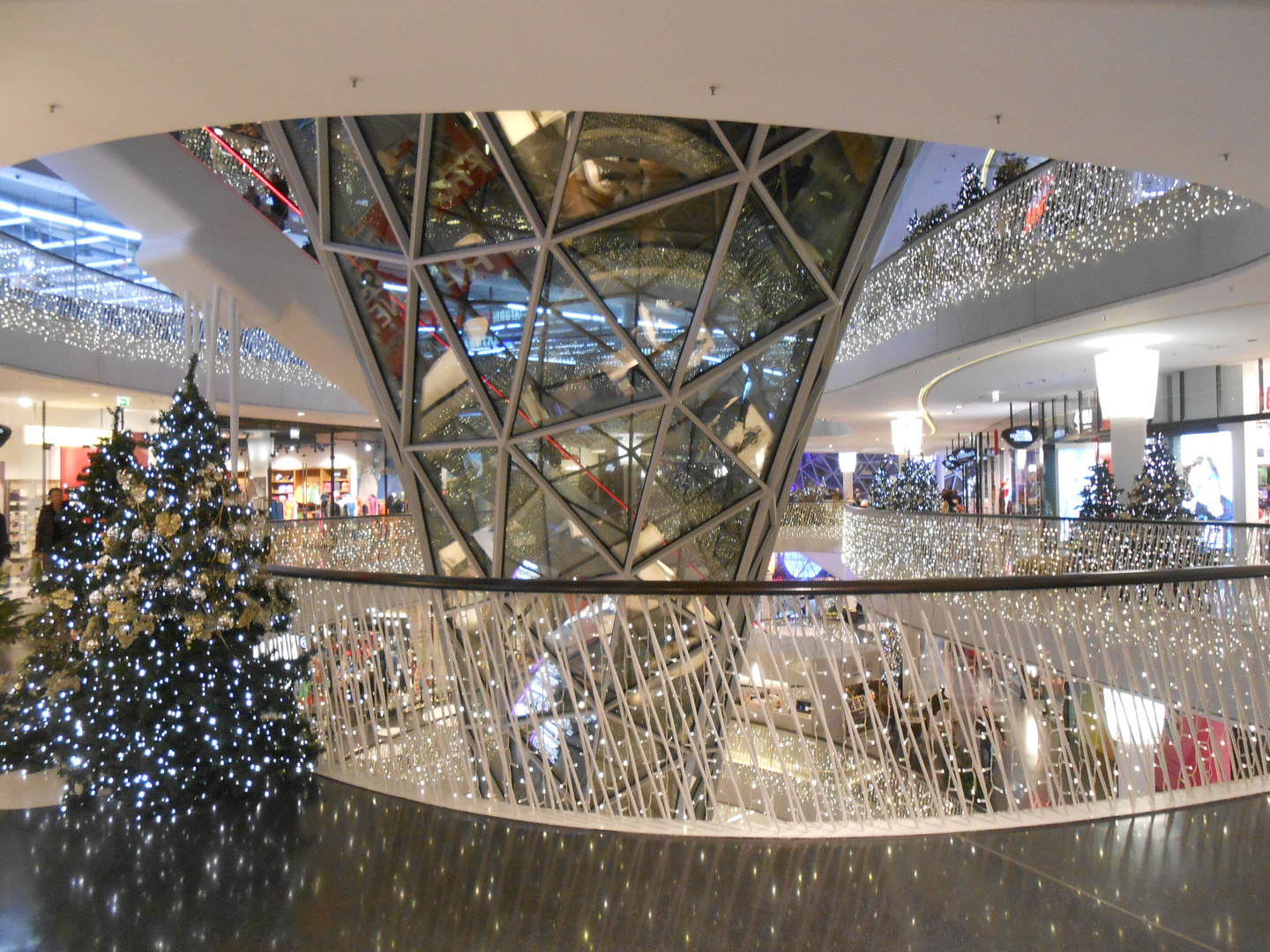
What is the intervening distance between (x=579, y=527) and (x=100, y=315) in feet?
53.1

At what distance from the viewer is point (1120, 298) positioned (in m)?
12.6

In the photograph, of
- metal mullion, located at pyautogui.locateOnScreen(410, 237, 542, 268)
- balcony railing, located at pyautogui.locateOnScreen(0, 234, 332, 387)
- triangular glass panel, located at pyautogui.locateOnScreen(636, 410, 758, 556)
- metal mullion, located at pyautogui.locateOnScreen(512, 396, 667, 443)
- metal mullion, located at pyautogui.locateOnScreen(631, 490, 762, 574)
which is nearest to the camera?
metal mullion, located at pyautogui.locateOnScreen(410, 237, 542, 268)

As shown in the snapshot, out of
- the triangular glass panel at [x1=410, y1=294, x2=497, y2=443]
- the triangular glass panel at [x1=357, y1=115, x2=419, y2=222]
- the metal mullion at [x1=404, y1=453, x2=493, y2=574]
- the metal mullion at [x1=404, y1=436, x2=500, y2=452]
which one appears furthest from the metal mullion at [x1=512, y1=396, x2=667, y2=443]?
the triangular glass panel at [x1=357, y1=115, x2=419, y2=222]

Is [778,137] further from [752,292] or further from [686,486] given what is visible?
[686,486]

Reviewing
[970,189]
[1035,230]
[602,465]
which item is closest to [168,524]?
[602,465]

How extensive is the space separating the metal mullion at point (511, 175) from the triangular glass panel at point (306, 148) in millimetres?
2181

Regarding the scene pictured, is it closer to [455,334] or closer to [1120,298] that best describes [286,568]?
[455,334]

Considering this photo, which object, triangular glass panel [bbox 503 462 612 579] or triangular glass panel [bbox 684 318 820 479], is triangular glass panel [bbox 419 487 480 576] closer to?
triangular glass panel [bbox 503 462 612 579]

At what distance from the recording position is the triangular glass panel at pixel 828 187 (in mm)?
8539

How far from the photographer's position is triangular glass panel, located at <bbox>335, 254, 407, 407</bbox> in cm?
937

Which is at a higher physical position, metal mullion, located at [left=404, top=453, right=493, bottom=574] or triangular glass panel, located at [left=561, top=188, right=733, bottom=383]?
triangular glass panel, located at [left=561, top=188, right=733, bottom=383]

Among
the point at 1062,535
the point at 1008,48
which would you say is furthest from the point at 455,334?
the point at 1062,535

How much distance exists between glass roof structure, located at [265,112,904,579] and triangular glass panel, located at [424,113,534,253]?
0.06 ft

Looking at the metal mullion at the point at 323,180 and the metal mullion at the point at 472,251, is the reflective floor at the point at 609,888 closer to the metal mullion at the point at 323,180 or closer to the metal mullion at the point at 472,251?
the metal mullion at the point at 472,251
